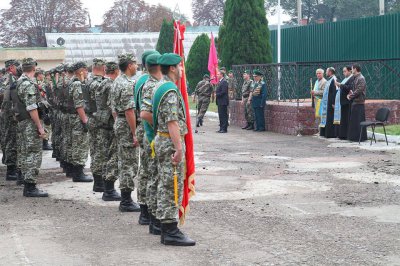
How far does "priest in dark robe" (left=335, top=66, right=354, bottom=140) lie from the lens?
61.1 ft

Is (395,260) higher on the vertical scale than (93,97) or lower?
lower

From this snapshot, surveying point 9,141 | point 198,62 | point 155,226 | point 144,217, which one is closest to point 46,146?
point 9,141

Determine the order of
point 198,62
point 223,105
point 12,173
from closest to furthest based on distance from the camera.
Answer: point 12,173, point 223,105, point 198,62

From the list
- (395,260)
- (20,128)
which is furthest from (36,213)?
(395,260)

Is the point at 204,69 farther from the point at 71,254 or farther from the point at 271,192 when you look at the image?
the point at 71,254

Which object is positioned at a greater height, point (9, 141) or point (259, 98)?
point (259, 98)

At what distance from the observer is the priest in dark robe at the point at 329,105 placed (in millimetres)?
19297

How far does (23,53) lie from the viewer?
4472 cm

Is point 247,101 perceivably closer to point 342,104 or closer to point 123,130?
point 342,104

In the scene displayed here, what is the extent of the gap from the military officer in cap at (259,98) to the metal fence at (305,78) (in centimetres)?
41

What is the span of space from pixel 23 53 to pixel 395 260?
39.9 meters

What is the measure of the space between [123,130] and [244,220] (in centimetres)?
195

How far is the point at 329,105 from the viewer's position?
19328mm

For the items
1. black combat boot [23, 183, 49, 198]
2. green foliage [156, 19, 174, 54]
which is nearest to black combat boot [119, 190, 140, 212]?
black combat boot [23, 183, 49, 198]
